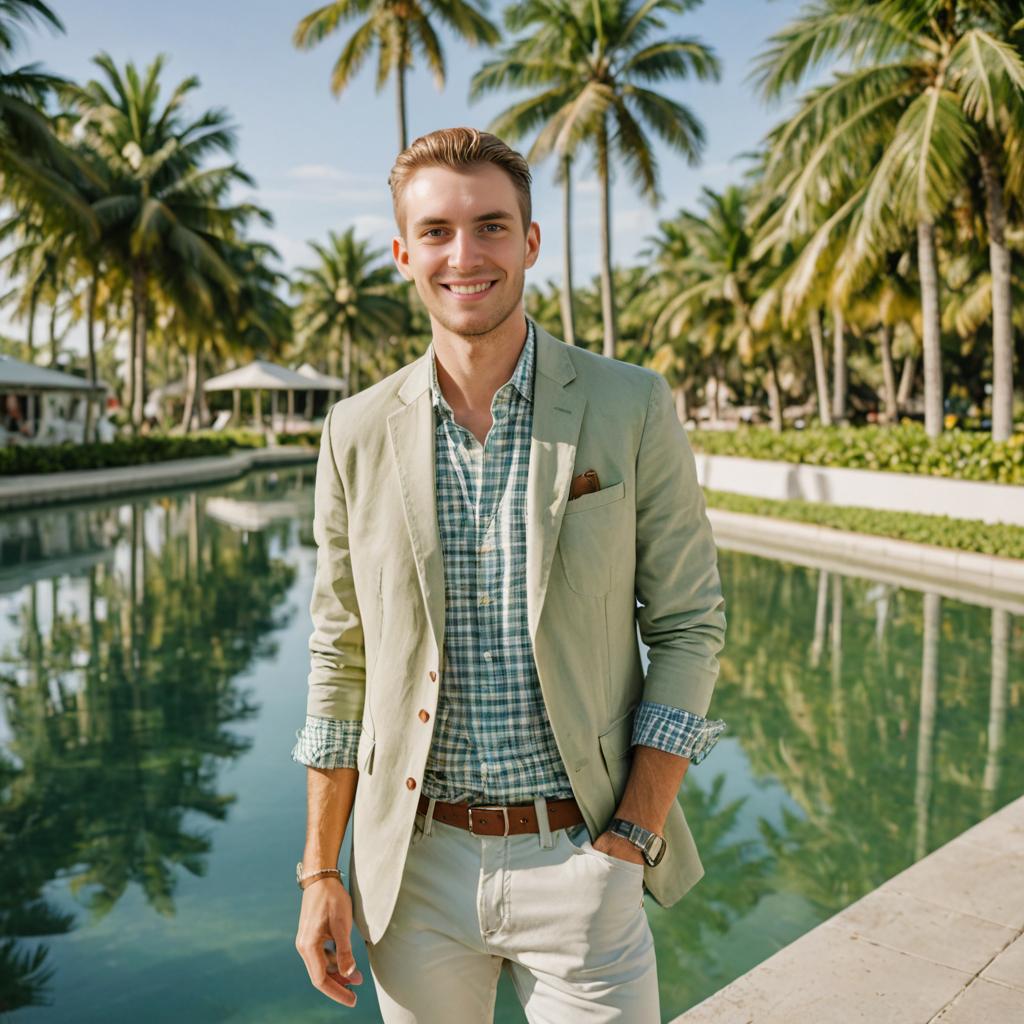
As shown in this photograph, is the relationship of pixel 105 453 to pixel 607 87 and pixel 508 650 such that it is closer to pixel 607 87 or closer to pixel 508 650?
pixel 607 87

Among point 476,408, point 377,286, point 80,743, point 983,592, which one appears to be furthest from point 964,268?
point 476,408

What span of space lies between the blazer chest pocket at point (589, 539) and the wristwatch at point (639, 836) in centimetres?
37

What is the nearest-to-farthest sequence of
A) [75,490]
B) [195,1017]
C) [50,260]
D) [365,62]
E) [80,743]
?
1. [195,1017]
2. [80,743]
3. [75,490]
4. [365,62]
5. [50,260]

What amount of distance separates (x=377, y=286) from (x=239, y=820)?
39636 millimetres

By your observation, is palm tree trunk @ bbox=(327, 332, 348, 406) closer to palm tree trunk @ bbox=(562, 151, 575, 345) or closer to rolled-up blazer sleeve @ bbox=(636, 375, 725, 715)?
palm tree trunk @ bbox=(562, 151, 575, 345)

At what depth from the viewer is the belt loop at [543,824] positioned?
62.3 inches

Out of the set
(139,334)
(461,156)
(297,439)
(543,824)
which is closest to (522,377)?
(461,156)

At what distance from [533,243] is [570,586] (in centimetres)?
63

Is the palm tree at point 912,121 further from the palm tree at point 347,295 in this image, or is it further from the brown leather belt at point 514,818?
the palm tree at point 347,295

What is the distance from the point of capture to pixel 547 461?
1.62 meters

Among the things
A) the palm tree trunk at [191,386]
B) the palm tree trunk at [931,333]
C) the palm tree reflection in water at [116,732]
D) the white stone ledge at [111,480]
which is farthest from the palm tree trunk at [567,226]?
the palm tree trunk at [191,386]

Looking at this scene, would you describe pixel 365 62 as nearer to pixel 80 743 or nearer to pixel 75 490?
pixel 75 490

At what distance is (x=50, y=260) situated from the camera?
2667cm

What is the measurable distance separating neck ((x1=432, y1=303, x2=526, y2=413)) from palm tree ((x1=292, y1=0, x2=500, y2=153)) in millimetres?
22762
